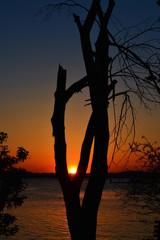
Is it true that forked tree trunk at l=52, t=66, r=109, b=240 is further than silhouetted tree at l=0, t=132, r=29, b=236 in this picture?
No

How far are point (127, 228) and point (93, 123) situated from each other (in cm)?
6659

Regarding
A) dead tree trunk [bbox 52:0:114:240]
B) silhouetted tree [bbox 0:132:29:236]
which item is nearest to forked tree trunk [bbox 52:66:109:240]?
dead tree trunk [bbox 52:0:114:240]

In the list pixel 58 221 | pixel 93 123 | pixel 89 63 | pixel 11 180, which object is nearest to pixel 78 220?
pixel 93 123

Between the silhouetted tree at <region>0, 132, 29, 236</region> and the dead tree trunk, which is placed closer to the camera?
the dead tree trunk

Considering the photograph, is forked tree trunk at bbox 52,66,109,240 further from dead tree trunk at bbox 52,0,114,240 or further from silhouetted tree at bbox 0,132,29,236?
silhouetted tree at bbox 0,132,29,236

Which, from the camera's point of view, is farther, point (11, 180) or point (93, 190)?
point (11, 180)

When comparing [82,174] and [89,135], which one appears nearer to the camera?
[82,174]

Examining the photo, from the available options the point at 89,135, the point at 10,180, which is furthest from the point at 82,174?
the point at 10,180

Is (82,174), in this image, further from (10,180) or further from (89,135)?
(10,180)

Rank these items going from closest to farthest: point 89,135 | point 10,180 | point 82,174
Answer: point 82,174 → point 89,135 → point 10,180

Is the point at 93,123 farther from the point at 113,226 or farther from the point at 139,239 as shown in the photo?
the point at 113,226

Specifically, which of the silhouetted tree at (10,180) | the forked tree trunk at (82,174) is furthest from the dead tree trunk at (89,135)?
the silhouetted tree at (10,180)

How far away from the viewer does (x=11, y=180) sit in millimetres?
19531

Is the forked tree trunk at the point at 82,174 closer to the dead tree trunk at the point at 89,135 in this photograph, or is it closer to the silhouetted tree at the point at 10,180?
the dead tree trunk at the point at 89,135
